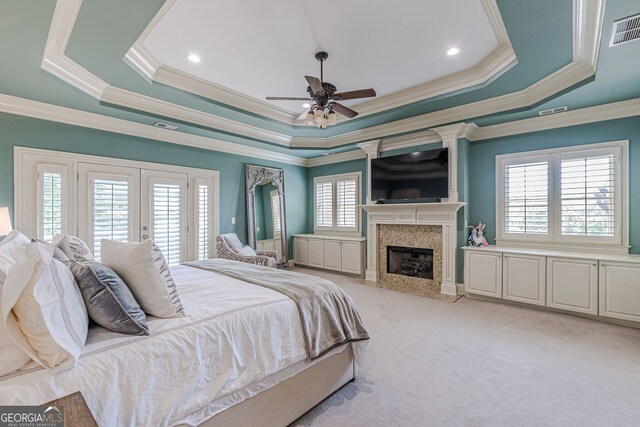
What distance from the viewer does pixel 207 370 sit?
1.44m

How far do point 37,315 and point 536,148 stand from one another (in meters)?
5.68

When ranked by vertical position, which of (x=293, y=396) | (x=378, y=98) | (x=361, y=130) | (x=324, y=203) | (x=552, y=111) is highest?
(x=378, y=98)

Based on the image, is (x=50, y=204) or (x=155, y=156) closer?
(x=50, y=204)

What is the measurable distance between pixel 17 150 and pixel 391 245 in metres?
5.63

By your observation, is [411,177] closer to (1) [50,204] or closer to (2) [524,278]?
(2) [524,278]

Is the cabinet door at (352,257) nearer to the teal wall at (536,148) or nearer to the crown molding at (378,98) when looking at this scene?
the teal wall at (536,148)

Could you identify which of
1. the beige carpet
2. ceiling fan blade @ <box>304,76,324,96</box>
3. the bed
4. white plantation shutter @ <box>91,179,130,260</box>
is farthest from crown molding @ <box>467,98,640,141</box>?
white plantation shutter @ <box>91,179,130,260</box>

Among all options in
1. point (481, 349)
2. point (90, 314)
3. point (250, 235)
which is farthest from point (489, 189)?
point (90, 314)

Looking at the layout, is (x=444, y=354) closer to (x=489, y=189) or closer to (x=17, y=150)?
(x=489, y=189)

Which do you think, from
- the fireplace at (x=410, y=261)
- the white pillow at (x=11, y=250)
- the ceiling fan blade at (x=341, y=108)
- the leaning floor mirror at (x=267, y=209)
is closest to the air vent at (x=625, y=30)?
the ceiling fan blade at (x=341, y=108)

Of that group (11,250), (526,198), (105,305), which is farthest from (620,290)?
(11,250)

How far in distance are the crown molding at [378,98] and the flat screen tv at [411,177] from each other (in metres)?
1.14

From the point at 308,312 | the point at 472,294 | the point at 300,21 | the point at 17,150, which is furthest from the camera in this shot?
→ the point at 472,294

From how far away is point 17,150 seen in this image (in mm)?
3525
